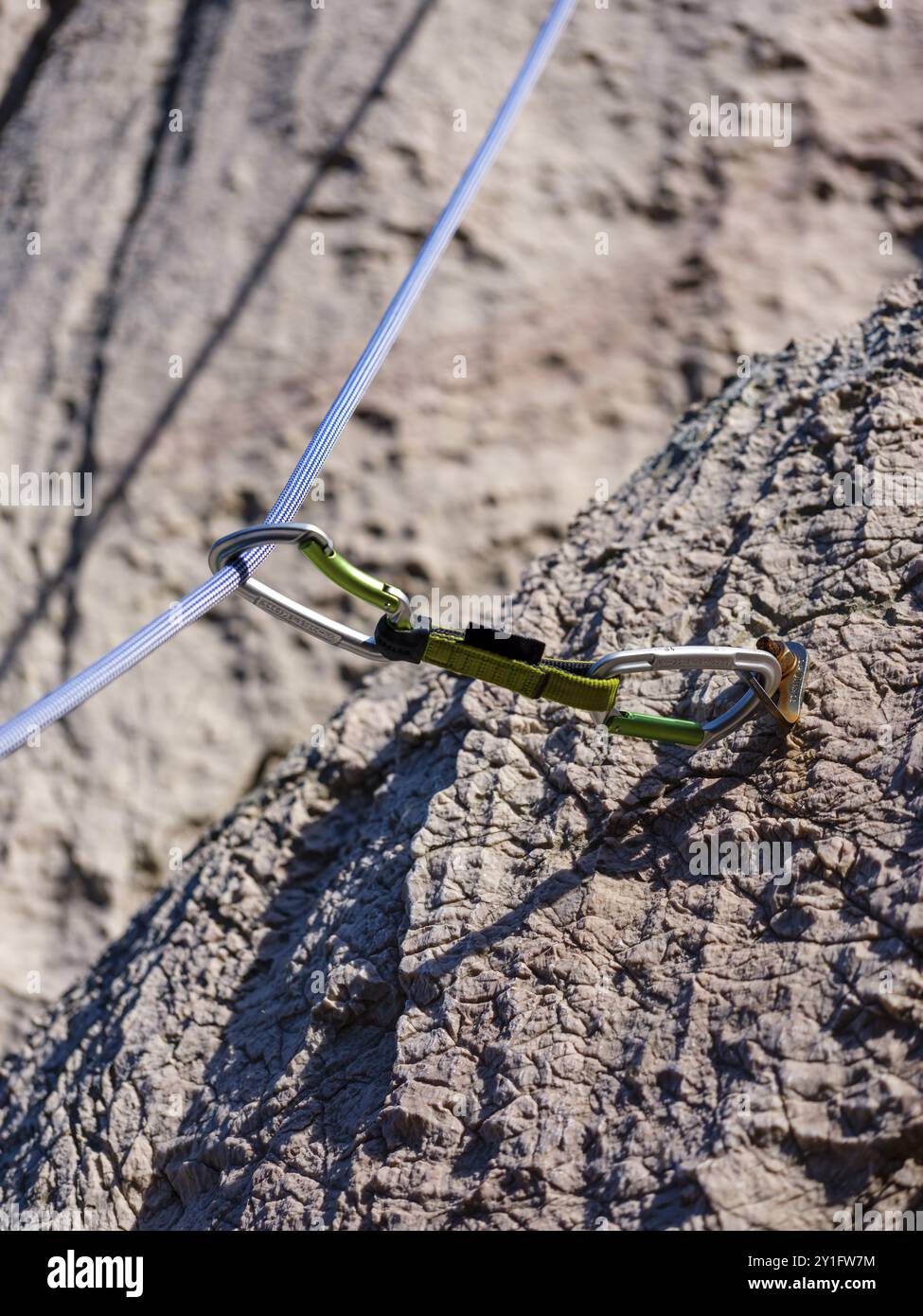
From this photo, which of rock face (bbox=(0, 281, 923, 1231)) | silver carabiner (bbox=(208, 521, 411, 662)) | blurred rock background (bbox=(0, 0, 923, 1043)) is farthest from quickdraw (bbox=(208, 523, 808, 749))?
blurred rock background (bbox=(0, 0, 923, 1043))

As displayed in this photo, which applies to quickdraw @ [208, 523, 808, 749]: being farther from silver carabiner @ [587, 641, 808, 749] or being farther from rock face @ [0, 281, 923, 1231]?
rock face @ [0, 281, 923, 1231]

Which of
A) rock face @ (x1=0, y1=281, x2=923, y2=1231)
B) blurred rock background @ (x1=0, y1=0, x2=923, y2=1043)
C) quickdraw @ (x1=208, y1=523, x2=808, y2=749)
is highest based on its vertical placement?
blurred rock background @ (x1=0, y1=0, x2=923, y2=1043)

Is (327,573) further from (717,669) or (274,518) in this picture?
(717,669)

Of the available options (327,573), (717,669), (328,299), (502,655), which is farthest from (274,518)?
(328,299)

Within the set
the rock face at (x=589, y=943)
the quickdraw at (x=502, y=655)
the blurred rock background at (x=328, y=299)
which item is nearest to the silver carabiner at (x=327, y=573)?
the quickdraw at (x=502, y=655)

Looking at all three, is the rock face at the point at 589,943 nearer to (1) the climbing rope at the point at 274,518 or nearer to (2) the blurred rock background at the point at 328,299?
(1) the climbing rope at the point at 274,518
